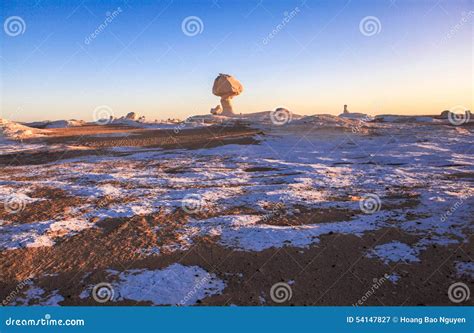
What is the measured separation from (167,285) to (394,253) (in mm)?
4683

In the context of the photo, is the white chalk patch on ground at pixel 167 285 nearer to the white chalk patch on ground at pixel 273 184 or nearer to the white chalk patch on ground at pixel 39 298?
the white chalk patch on ground at pixel 39 298

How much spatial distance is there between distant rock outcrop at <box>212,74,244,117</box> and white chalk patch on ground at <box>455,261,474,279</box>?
55.0 meters

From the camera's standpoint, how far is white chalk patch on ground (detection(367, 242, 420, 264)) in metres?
7.59

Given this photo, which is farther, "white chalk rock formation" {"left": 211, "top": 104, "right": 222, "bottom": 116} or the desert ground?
"white chalk rock formation" {"left": 211, "top": 104, "right": 222, "bottom": 116}

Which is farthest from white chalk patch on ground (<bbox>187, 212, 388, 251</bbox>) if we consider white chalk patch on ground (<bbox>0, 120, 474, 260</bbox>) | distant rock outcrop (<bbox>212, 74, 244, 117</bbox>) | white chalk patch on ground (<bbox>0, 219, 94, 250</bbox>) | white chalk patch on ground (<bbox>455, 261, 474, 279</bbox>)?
distant rock outcrop (<bbox>212, 74, 244, 117</bbox>)

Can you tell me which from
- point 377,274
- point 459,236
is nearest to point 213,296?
point 377,274

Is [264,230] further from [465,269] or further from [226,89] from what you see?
[226,89]

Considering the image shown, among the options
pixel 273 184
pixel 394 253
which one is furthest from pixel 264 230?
pixel 273 184

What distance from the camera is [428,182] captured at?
14383 mm

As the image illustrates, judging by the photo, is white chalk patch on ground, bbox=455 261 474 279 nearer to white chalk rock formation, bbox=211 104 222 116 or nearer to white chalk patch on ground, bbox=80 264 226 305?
white chalk patch on ground, bbox=80 264 226 305

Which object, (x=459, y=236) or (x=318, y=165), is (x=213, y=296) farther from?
(x=318, y=165)

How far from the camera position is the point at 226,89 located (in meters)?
61.9

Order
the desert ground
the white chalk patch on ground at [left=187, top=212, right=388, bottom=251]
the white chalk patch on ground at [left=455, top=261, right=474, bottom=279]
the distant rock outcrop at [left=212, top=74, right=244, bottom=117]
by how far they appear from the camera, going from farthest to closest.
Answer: the distant rock outcrop at [left=212, top=74, right=244, bottom=117] → the white chalk patch on ground at [left=187, top=212, right=388, bottom=251] → the white chalk patch on ground at [left=455, top=261, right=474, bottom=279] → the desert ground

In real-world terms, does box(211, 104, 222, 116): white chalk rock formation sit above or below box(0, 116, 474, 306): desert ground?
above
